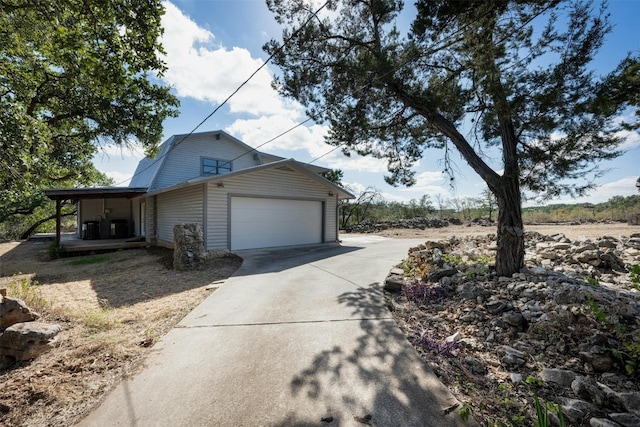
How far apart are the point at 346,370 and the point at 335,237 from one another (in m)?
10.1

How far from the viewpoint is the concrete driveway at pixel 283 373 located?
1.87 metres

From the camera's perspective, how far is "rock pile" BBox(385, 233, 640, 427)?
1.96 m

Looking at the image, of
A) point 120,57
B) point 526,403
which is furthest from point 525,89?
point 120,57

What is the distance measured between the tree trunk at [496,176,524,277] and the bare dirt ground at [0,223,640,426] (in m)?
5.35

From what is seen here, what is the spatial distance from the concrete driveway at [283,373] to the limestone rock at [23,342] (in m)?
1.16

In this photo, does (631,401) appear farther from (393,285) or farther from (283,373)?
(393,285)

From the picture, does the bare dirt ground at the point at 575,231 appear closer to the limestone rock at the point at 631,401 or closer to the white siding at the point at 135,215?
the limestone rock at the point at 631,401

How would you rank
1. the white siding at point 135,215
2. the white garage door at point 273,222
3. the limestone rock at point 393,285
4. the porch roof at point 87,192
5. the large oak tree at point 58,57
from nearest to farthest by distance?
the large oak tree at point 58,57
the limestone rock at point 393,285
the white garage door at point 273,222
the porch roof at point 87,192
the white siding at point 135,215

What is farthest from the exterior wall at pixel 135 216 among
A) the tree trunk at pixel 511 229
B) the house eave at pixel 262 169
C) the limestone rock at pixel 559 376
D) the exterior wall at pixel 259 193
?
the limestone rock at pixel 559 376

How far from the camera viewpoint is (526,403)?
77.0 inches

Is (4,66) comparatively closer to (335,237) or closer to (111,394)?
(111,394)

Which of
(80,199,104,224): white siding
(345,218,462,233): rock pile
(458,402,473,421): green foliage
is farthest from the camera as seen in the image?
(345,218,462,233): rock pile

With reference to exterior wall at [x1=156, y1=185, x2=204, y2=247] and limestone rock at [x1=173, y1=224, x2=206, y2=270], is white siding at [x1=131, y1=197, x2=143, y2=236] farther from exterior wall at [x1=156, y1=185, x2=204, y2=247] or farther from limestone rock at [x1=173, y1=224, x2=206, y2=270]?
limestone rock at [x1=173, y1=224, x2=206, y2=270]

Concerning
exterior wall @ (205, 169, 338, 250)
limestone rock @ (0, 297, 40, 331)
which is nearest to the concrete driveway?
limestone rock @ (0, 297, 40, 331)
